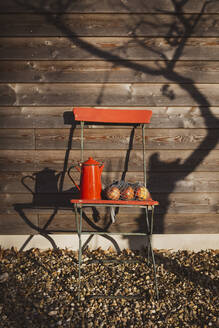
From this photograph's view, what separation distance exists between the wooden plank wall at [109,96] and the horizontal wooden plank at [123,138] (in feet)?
0.03

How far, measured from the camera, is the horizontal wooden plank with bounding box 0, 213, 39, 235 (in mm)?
2910

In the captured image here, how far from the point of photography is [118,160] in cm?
286

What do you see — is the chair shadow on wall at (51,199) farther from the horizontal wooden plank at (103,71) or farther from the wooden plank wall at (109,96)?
the horizontal wooden plank at (103,71)

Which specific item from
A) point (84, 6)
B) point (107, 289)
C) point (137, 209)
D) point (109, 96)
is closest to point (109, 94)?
point (109, 96)

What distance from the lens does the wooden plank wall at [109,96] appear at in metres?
2.70

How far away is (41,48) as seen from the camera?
272cm

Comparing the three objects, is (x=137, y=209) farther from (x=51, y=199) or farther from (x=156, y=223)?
(x=51, y=199)

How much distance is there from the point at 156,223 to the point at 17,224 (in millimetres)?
1498

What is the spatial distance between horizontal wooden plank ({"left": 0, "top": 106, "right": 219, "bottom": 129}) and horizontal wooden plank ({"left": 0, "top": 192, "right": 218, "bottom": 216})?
735mm

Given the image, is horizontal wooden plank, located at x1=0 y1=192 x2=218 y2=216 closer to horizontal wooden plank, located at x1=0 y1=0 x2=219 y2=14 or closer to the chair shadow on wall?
the chair shadow on wall

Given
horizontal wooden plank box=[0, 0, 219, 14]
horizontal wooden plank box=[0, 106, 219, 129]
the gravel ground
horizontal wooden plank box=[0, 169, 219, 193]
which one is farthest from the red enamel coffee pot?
horizontal wooden plank box=[0, 0, 219, 14]

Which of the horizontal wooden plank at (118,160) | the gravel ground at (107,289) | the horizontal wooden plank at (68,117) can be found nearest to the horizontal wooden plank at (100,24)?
the horizontal wooden plank at (68,117)

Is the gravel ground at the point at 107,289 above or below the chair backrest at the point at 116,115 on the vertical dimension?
below

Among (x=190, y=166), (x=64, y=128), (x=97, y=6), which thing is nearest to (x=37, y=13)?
(x=97, y=6)
